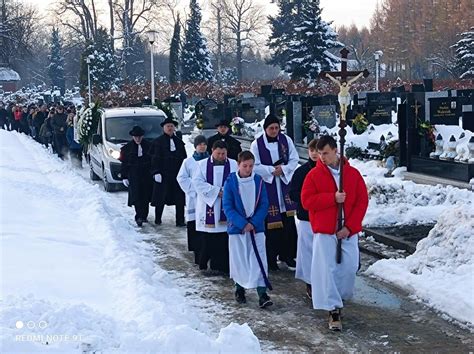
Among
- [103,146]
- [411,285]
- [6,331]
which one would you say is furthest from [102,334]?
[103,146]

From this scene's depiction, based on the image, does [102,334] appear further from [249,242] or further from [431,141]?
[431,141]

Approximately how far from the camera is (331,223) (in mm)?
6586

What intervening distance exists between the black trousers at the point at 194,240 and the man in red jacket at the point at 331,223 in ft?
9.39

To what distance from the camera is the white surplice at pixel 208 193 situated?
28.7ft

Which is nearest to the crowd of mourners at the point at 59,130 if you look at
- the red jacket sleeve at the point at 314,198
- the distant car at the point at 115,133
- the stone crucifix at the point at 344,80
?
the distant car at the point at 115,133

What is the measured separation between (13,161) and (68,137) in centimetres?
174

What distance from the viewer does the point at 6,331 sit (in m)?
4.85

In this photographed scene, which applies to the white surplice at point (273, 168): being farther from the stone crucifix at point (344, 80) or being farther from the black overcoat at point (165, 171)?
the black overcoat at point (165, 171)

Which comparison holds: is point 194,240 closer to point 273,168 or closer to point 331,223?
point 273,168

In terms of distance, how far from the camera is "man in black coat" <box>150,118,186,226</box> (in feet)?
40.3

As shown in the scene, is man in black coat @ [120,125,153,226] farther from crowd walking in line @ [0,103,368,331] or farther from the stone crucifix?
the stone crucifix

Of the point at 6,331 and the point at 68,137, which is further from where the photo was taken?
the point at 68,137

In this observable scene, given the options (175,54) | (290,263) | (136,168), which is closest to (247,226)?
(290,263)

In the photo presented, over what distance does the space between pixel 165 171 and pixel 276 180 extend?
12.0ft
